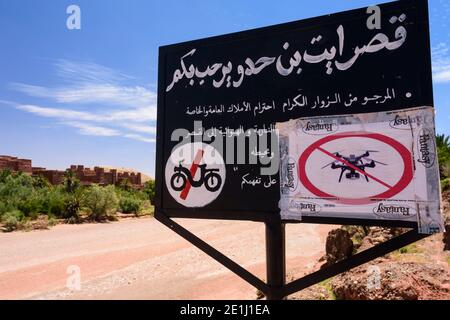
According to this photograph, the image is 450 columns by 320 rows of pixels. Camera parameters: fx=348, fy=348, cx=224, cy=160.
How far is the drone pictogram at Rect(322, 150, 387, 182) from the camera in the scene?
3.04 m

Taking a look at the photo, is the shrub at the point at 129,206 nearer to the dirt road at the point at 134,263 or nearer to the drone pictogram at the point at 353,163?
the dirt road at the point at 134,263

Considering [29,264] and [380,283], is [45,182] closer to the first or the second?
[29,264]

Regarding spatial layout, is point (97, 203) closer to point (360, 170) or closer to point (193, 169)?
point (193, 169)

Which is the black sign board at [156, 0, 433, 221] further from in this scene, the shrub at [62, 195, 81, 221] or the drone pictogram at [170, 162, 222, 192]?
the shrub at [62, 195, 81, 221]

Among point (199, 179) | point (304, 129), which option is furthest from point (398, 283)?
point (199, 179)

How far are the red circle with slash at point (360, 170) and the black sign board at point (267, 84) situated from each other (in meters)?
0.23

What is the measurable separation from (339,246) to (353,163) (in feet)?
20.5

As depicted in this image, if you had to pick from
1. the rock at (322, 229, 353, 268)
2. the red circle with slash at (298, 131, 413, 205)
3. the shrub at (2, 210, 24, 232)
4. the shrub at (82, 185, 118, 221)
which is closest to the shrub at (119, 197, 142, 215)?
the shrub at (82, 185, 118, 221)

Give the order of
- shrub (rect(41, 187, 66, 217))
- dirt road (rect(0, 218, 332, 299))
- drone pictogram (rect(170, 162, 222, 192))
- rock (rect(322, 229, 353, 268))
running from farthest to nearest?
1. shrub (rect(41, 187, 66, 217))
2. rock (rect(322, 229, 353, 268))
3. dirt road (rect(0, 218, 332, 299))
4. drone pictogram (rect(170, 162, 222, 192))

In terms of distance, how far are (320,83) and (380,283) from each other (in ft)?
11.9

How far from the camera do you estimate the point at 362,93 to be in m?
3.12

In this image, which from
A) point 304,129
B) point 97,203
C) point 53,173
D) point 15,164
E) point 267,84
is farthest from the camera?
point 15,164

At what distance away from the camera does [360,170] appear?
3.06 meters
